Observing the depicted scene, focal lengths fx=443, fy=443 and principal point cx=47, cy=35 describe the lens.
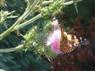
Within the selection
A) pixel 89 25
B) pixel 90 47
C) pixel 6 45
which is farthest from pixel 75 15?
pixel 6 45

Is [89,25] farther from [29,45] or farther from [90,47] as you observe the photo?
[29,45]

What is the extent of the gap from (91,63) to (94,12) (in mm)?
573

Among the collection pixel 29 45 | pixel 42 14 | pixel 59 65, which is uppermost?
pixel 42 14

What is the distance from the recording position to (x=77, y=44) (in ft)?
12.7

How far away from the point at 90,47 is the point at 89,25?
318mm

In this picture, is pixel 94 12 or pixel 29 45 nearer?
pixel 29 45

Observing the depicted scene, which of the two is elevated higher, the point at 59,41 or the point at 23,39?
the point at 59,41

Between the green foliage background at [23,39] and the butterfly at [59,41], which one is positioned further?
the green foliage background at [23,39]

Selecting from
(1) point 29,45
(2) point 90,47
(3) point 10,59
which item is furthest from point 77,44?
(1) point 29,45

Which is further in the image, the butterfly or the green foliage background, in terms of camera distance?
the green foliage background

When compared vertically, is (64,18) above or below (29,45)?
below

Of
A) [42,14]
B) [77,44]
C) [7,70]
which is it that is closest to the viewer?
[42,14]

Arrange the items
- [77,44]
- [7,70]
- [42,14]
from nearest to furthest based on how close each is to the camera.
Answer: [42,14] → [7,70] → [77,44]

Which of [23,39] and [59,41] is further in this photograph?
[23,39]
